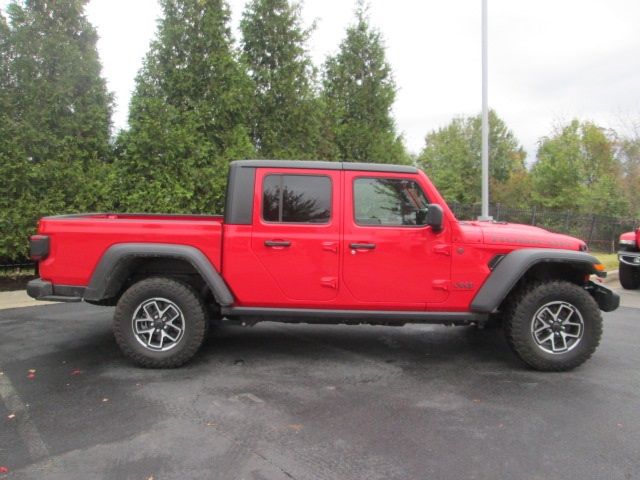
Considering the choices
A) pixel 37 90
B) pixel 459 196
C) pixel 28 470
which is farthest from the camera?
pixel 459 196

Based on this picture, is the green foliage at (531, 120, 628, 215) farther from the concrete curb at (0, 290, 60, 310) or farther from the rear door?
the concrete curb at (0, 290, 60, 310)

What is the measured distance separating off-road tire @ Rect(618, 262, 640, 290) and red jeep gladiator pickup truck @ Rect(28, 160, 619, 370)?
5.90 m

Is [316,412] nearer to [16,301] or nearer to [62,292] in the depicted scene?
[62,292]

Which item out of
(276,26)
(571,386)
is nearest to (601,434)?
(571,386)

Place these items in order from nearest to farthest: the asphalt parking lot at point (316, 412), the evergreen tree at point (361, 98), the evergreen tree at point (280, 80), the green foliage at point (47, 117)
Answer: the asphalt parking lot at point (316, 412) → the green foliage at point (47, 117) → the evergreen tree at point (280, 80) → the evergreen tree at point (361, 98)

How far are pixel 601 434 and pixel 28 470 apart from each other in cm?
349

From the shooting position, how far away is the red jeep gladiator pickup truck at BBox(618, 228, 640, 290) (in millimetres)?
8758

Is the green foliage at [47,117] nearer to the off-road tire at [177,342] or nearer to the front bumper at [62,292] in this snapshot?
the front bumper at [62,292]

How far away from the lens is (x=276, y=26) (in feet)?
35.8

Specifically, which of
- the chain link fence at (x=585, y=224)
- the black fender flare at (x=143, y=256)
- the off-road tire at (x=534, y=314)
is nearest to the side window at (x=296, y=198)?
the black fender flare at (x=143, y=256)

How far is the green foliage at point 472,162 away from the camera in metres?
37.6

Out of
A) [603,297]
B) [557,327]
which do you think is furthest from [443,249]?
[603,297]

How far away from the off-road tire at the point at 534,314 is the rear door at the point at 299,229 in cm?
166

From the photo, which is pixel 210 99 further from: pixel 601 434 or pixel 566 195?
pixel 566 195
